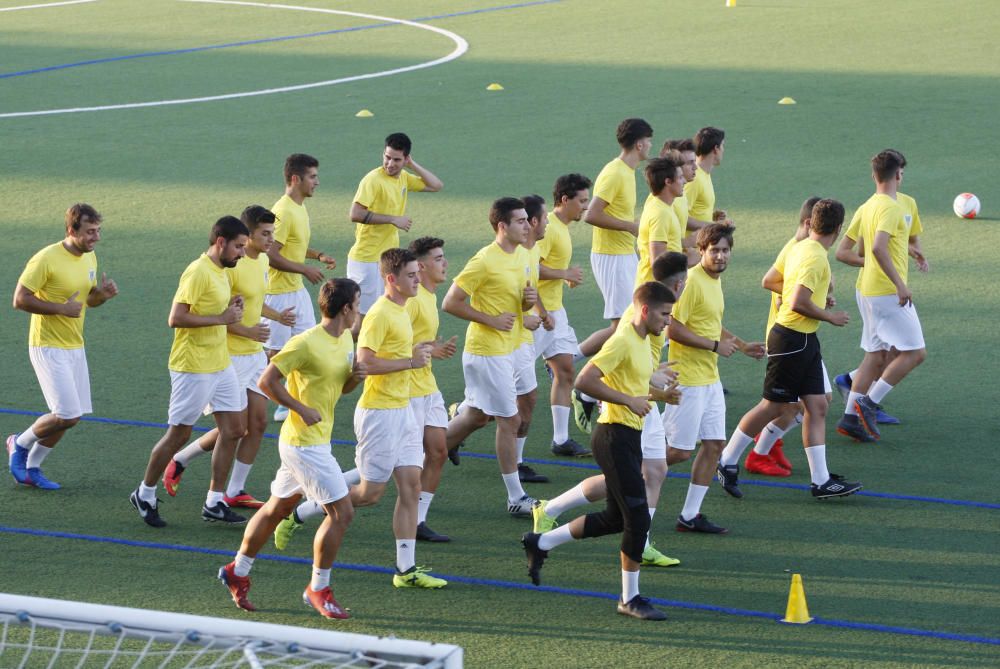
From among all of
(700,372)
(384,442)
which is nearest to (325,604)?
(384,442)

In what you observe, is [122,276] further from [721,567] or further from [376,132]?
[721,567]

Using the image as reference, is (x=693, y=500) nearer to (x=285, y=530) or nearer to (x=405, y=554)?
(x=405, y=554)

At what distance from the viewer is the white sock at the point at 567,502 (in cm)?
847

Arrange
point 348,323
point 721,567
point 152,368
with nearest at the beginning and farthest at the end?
1. point 348,323
2. point 721,567
3. point 152,368

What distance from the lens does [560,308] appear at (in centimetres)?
1079

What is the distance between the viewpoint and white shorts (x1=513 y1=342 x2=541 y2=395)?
9.76 m

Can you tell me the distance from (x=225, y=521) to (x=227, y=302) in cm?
143

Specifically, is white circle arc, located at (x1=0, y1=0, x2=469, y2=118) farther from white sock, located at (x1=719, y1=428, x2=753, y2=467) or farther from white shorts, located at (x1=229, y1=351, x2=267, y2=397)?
white sock, located at (x1=719, y1=428, x2=753, y2=467)

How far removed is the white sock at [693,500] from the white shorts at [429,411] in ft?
5.34

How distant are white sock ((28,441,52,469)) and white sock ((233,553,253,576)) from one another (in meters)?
2.54

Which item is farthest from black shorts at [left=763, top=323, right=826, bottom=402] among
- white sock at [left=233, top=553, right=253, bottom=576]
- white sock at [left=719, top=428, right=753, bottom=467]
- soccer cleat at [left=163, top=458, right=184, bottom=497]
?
soccer cleat at [left=163, top=458, right=184, bottom=497]

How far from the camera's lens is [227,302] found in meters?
9.19

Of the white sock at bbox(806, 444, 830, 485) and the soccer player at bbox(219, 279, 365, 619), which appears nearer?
the soccer player at bbox(219, 279, 365, 619)

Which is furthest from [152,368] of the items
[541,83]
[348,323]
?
[541,83]
